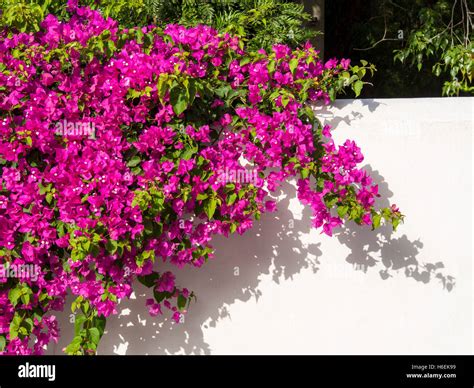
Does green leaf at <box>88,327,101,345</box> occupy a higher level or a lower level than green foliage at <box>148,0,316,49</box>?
lower

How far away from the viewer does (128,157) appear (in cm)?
241

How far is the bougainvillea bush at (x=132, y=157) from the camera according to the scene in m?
2.31

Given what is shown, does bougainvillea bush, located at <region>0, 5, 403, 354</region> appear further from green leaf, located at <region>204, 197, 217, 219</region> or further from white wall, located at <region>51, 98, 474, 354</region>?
white wall, located at <region>51, 98, 474, 354</region>

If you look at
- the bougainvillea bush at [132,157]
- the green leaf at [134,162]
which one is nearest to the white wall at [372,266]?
the bougainvillea bush at [132,157]

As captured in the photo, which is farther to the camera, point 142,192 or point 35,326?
point 35,326

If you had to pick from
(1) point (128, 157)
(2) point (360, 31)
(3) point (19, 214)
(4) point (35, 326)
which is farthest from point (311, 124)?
(2) point (360, 31)

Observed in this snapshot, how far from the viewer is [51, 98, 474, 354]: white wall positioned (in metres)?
2.59

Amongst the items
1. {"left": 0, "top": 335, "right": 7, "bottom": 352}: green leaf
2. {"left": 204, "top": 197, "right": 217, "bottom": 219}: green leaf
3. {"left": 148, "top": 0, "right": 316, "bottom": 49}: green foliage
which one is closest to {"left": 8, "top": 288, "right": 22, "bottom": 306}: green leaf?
{"left": 0, "top": 335, "right": 7, "bottom": 352}: green leaf

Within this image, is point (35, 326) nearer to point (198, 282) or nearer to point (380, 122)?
point (198, 282)

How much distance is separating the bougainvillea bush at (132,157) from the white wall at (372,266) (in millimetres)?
194

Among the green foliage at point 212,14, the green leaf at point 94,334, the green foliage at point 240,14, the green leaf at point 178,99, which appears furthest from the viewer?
the green foliage at point 240,14

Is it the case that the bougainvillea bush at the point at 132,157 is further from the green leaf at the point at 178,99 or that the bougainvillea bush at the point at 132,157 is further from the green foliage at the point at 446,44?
the green foliage at the point at 446,44

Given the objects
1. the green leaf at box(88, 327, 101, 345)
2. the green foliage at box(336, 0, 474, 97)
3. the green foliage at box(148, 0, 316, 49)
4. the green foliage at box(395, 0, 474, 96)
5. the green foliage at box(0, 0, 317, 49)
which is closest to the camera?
the green leaf at box(88, 327, 101, 345)
